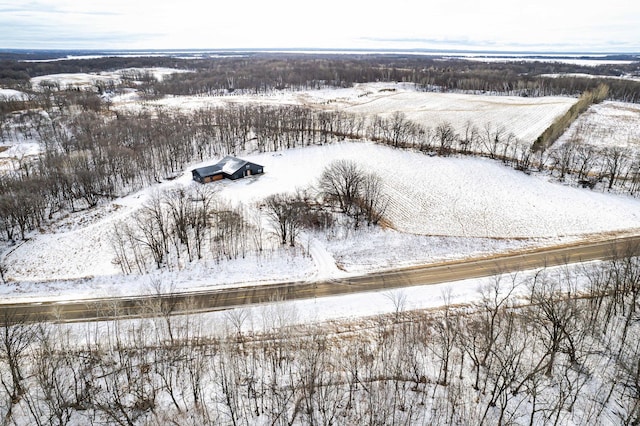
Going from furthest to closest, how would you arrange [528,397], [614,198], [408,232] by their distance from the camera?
[614,198] → [408,232] → [528,397]

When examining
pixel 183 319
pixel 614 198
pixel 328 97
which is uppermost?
pixel 328 97

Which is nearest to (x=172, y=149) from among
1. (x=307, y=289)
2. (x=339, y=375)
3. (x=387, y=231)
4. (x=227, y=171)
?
(x=227, y=171)

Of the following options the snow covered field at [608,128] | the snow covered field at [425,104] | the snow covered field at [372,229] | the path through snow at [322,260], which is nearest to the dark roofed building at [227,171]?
the snow covered field at [372,229]

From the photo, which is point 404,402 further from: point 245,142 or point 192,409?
point 245,142

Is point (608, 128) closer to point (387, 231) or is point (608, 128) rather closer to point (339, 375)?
point (387, 231)

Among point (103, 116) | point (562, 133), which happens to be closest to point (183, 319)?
point (562, 133)

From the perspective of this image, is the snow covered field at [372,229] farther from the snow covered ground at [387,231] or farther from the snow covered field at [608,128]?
the snow covered field at [608,128]
